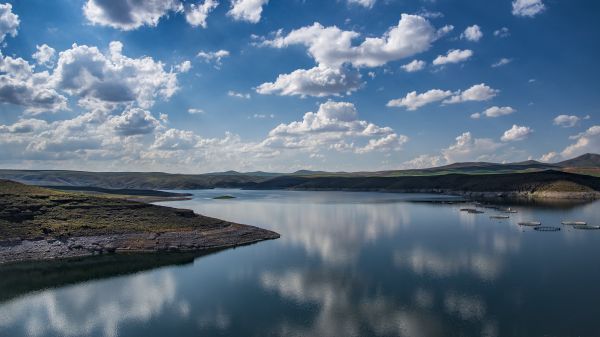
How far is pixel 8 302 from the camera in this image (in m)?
43.0

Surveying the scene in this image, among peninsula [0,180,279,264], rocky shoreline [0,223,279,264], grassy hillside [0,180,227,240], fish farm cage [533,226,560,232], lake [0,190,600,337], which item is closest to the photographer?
lake [0,190,600,337]

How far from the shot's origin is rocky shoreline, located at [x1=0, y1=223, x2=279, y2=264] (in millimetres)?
63750

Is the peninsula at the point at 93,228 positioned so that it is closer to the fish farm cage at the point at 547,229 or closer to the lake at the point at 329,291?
the lake at the point at 329,291

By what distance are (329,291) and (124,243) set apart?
43979 millimetres

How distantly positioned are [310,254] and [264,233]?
21.3 m

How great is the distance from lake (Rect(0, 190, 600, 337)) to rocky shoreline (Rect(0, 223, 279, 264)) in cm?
550

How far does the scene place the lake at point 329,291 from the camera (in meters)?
34.3

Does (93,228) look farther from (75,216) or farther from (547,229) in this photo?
(547,229)

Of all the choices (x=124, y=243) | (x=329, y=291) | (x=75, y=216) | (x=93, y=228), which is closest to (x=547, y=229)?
(x=329, y=291)

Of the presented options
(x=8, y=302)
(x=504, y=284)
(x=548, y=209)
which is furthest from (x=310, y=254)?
(x=548, y=209)

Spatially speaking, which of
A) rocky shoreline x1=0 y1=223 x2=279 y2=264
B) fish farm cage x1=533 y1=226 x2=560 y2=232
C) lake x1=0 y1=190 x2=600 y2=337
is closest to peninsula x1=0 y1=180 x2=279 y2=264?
rocky shoreline x1=0 y1=223 x2=279 y2=264

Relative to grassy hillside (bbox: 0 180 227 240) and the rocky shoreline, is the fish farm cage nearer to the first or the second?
the rocky shoreline

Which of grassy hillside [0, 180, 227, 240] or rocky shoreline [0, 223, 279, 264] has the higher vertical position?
grassy hillside [0, 180, 227, 240]

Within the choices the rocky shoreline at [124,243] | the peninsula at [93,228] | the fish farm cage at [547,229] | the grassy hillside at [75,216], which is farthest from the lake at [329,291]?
the grassy hillside at [75,216]
